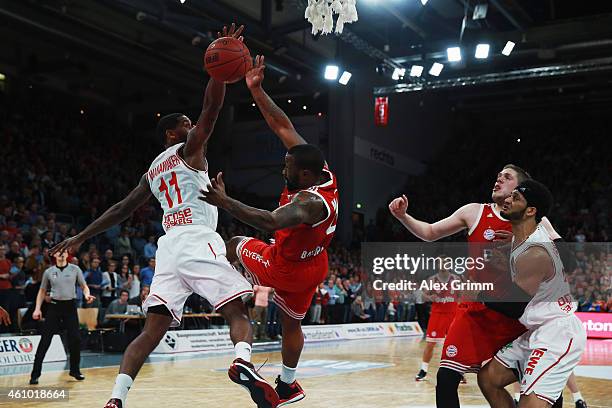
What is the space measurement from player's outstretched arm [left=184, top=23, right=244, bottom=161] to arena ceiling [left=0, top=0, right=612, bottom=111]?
38.8ft

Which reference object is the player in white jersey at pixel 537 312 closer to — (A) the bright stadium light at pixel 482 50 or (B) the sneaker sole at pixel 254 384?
(B) the sneaker sole at pixel 254 384

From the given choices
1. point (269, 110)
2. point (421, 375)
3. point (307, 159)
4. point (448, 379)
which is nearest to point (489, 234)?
point (448, 379)

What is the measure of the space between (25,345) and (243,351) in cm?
746

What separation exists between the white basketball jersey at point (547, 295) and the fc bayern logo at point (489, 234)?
29.8 inches

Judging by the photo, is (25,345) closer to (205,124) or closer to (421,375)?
(421,375)

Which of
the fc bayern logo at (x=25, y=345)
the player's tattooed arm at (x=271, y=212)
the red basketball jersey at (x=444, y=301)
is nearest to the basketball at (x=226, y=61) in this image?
the player's tattooed arm at (x=271, y=212)

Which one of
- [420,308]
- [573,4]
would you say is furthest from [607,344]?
[573,4]

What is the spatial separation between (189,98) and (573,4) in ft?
46.1

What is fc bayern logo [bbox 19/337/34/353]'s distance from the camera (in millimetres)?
10696

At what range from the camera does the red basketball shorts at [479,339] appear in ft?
15.0

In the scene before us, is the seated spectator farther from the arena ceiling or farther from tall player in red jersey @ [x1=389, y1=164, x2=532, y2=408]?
tall player in red jersey @ [x1=389, y1=164, x2=532, y2=408]

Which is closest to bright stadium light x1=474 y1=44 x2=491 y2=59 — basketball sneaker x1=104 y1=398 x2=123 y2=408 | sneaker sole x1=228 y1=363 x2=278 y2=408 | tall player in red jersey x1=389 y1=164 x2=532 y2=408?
tall player in red jersey x1=389 y1=164 x2=532 y2=408

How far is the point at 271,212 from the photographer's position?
4.07m

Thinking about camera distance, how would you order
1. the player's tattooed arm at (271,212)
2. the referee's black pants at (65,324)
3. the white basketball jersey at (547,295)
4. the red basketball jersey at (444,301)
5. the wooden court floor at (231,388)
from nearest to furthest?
the player's tattooed arm at (271,212), the white basketball jersey at (547,295), the wooden court floor at (231,388), the referee's black pants at (65,324), the red basketball jersey at (444,301)
